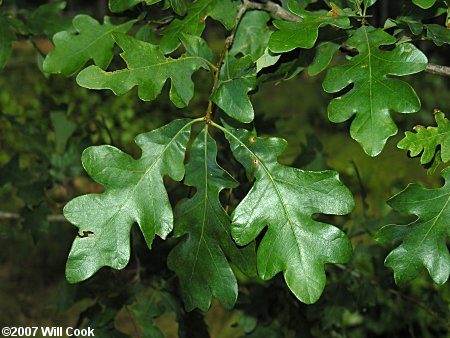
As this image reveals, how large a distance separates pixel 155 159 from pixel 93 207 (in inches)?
4.7

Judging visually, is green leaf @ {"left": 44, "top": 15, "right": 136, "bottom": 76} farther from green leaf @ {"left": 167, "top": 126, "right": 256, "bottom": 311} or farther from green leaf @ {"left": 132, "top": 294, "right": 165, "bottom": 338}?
green leaf @ {"left": 132, "top": 294, "right": 165, "bottom": 338}

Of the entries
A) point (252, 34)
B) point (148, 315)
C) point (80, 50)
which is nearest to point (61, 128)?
point (148, 315)

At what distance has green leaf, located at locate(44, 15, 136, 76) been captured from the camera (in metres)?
1.16

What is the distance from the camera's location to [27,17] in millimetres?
1518

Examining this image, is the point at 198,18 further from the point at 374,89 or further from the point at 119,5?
the point at 374,89

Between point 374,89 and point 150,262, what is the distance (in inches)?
37.0

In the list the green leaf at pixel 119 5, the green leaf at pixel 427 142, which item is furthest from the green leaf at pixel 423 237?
the green leaf at pixel 119 5

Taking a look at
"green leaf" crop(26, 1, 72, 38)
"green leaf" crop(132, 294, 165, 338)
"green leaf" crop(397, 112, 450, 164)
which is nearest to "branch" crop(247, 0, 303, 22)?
"green leaf" crop(397, 112, 450, 164)

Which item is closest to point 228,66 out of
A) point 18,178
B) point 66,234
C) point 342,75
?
point 342,75

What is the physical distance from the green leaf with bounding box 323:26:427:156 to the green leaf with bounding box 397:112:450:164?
8 centimetres

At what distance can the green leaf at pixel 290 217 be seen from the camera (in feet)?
2.94

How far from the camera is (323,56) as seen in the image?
3.42 feet

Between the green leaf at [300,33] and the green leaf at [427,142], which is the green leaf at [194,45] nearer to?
the green leaf at [300,33]

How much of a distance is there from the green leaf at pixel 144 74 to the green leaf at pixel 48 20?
1.77 ft
